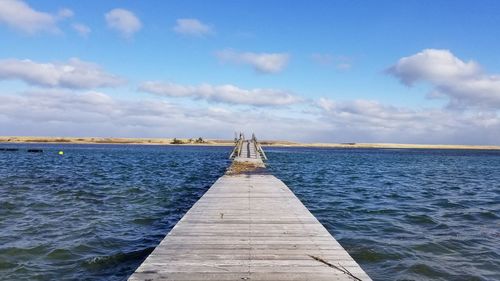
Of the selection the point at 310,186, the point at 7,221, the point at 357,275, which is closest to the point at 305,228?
the point at 357,275

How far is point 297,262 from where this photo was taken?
21.9 ft

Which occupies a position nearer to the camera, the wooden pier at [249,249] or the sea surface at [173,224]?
the wooden pier at [249,249]

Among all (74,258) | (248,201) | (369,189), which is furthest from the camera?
(369,189)

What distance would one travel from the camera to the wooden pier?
614 cm

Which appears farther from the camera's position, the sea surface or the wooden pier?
the sea surface

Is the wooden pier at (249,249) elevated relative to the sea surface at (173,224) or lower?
elevated

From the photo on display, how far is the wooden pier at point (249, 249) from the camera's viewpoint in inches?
242

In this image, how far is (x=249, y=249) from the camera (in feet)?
24.4

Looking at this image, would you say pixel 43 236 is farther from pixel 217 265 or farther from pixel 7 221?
pixel 217 265

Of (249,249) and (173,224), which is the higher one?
(249,249)

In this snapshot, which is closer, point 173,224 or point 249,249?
point 249,249

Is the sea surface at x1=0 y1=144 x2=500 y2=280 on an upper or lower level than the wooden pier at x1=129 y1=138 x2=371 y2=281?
lower

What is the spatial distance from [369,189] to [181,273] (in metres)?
19.9

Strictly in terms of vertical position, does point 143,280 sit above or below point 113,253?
above
